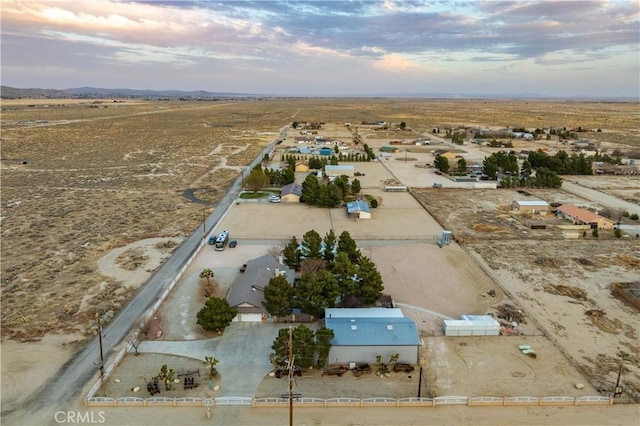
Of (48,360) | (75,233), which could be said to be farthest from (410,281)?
(75,233)

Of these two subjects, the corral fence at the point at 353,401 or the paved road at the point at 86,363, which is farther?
the corral fence at the point at 353,401

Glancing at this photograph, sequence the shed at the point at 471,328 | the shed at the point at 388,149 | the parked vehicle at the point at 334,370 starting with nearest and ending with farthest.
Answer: the parked vehicle at the point at 334,370
the shed at the point at 471,328
the shed at the point at 388,149

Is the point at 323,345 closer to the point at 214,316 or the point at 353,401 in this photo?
the point at 353,401

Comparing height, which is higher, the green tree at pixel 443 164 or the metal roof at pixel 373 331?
the green tree at pixel 443 164

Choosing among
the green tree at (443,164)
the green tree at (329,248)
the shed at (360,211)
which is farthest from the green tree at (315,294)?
the green tree at (443,164)

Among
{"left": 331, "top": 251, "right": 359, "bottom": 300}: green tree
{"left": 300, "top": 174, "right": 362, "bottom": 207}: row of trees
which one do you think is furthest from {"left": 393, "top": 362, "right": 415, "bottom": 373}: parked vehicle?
{"left": 300, "top": 174, "right": 362, "bottom": 207}: row of trees

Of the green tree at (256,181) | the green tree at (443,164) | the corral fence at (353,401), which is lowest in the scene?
the corral fence at (353,401)

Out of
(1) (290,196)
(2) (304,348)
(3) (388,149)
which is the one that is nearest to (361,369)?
(2) (304,348)

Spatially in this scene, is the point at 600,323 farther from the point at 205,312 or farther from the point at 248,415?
the point at 205,312

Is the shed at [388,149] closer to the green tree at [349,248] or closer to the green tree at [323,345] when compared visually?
the green tree at [349,248]
